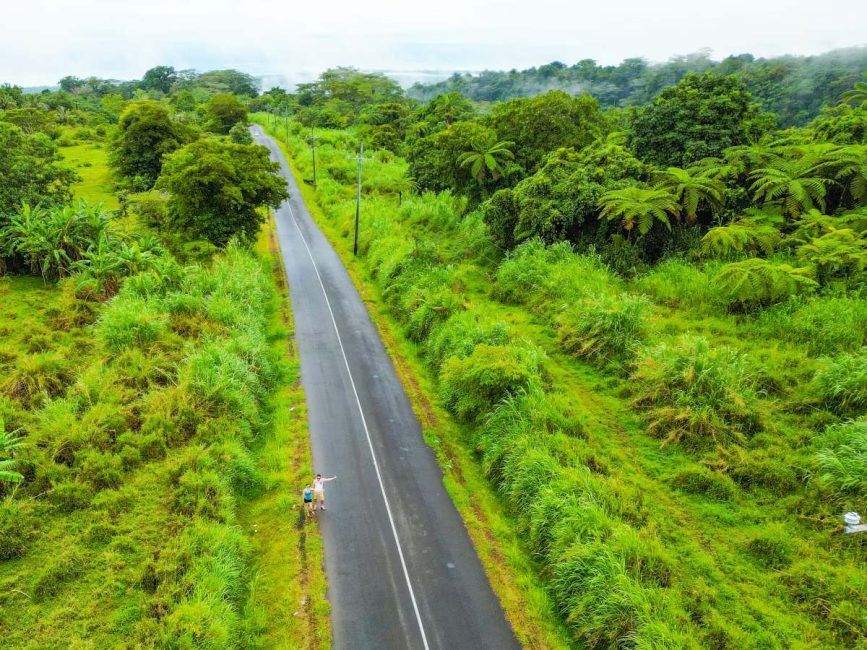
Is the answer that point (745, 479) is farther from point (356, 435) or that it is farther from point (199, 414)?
point (199, 414)

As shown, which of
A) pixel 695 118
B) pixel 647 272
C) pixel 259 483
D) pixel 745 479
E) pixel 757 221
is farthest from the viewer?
pixel 695 118

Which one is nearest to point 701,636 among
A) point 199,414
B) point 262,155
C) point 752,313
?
point 752,313

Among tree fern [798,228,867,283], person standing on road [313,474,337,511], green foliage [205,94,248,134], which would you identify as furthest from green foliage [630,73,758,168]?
green foliage [205,94,248,134]

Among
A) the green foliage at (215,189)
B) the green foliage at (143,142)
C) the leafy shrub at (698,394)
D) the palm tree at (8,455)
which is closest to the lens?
the palm tree at (8,455)

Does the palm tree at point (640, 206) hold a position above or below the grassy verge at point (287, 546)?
above

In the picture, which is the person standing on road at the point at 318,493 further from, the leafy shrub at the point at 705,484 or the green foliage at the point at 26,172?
the green foliage at the point at 26,172

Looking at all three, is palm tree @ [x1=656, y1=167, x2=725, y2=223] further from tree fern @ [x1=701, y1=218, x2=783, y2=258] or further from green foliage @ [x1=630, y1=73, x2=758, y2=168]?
green foliage @ [x1=630, y1=73, x2=758, y2=168]

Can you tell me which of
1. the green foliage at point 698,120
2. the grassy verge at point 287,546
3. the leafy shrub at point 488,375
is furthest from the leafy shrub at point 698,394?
the green foliage at point 698,120
